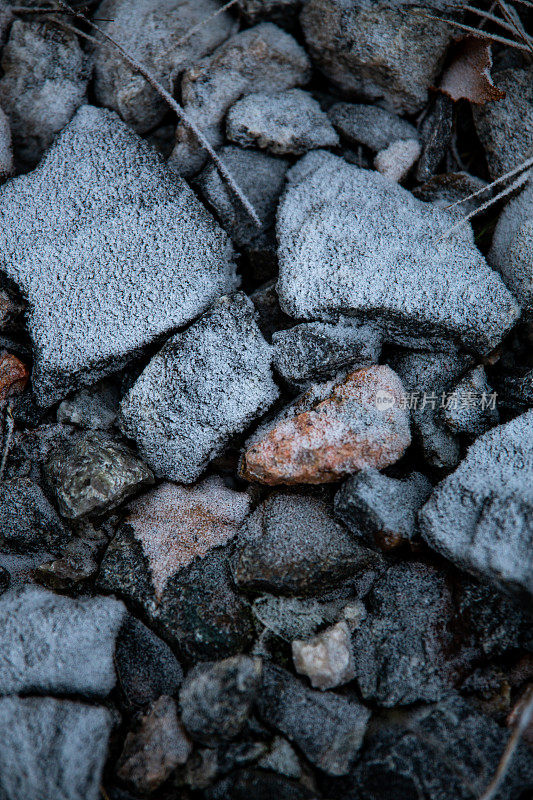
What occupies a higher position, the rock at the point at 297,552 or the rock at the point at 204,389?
the rock at the point at 204,389

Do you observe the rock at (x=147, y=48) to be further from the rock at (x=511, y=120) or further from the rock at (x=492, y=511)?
the rock at (x=492, y=511)

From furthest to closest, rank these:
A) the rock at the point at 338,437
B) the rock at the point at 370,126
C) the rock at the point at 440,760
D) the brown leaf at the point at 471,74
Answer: the rock at the point at 370,126, the brown leaf at the point at 471,74, the rock at the point at 338,437, the rock at the point at 440,760

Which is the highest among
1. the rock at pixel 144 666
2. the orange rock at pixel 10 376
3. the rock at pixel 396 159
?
the rock at pixel 396 159

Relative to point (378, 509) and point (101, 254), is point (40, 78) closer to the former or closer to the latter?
point (101, 254)

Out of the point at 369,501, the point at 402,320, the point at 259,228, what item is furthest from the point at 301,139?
the point at 369,501

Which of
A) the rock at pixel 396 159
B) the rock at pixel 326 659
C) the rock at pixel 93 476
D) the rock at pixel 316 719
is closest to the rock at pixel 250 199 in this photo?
the rock at pixel 396 159

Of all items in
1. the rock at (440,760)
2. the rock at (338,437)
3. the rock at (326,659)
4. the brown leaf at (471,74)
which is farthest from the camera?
the brown leaf at (471,74)
